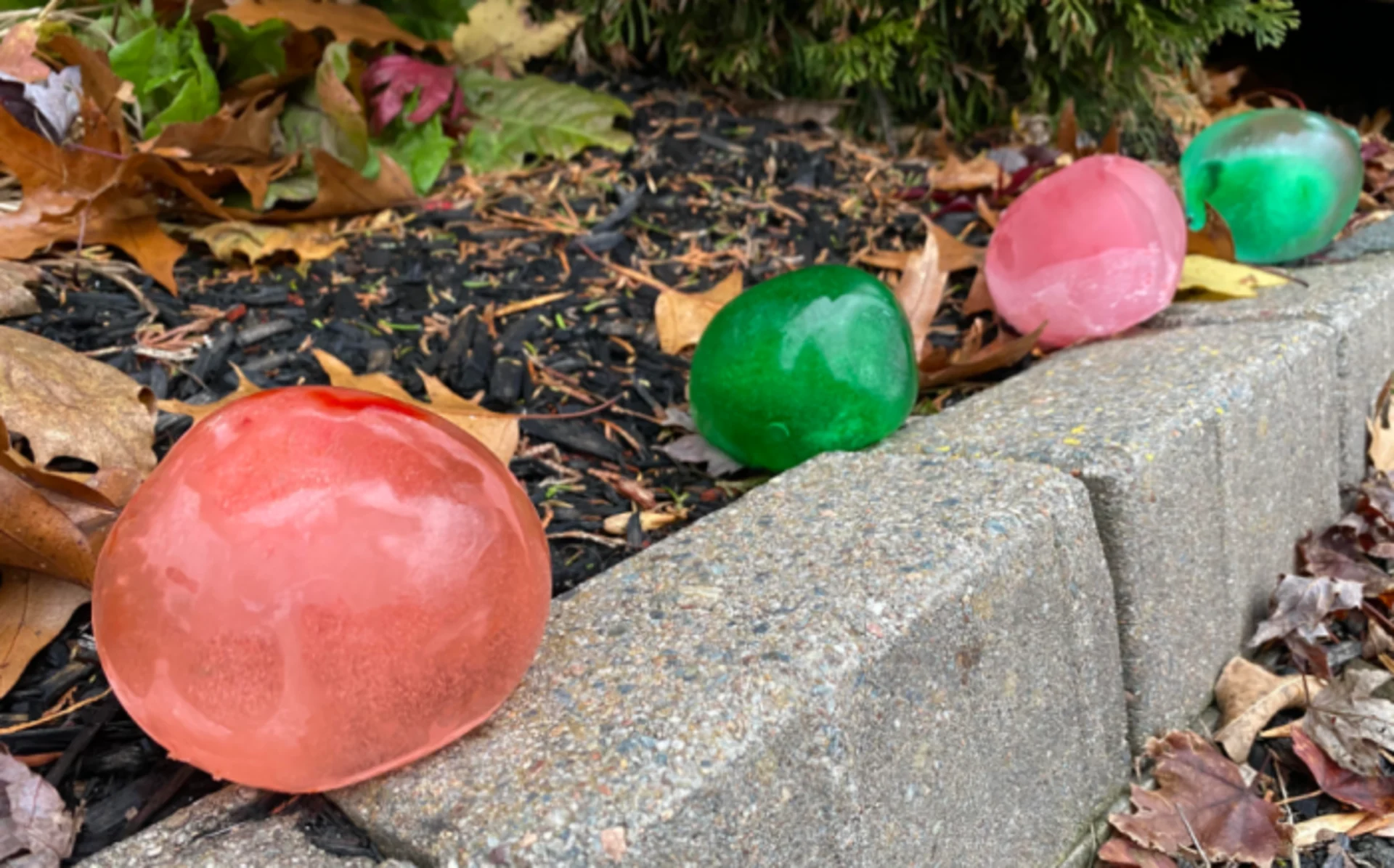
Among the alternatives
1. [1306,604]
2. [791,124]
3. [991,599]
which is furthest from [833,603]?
[791,124]

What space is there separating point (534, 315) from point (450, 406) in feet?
1.60

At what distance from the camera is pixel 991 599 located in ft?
4.08

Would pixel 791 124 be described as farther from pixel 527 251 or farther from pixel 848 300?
pixel 848 300

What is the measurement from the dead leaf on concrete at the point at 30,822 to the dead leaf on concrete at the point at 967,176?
2273 mm

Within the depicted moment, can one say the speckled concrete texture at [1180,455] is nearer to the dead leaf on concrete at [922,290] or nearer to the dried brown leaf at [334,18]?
the dead leaf on concrete at [922,290]

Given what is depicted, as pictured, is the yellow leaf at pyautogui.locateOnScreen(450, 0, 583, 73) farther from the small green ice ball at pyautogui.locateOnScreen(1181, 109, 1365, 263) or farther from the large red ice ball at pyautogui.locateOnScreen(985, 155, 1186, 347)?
the small green ice ball at pyautogui.locateOnScreen(1181, 109, 1365, 263)

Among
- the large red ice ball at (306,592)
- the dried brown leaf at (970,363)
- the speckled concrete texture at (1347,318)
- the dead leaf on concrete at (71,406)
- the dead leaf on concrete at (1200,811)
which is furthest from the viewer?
the speckled concrete texture at (1347,318)

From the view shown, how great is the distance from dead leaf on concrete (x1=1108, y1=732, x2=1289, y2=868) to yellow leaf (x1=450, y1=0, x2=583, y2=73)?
7.36ft

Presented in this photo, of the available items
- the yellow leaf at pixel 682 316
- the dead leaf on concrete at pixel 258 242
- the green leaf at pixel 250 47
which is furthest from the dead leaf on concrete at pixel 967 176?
the green leaf at pixel 250 47

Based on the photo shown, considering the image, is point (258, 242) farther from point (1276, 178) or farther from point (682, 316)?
point (1276, 178)

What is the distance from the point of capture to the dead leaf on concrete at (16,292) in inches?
65.7

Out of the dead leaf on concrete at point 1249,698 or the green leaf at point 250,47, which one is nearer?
the dead leaf on concrete at point 1249,698

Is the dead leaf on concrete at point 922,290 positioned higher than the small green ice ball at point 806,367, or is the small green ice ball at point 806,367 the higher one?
the small green ice ball at point 806,367

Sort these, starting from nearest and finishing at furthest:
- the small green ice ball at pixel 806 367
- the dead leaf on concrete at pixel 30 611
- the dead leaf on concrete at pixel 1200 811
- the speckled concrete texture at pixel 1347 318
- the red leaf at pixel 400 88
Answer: the dead leaf on concrete at pixel 30 611
the dead leaf on concrete at pixel 1200 811
the small green ice ball at pixel 806 367
the speckled concrete texture at pixel 1347 318
the red leaf at pixel 400 88
